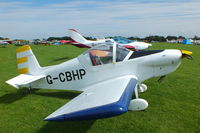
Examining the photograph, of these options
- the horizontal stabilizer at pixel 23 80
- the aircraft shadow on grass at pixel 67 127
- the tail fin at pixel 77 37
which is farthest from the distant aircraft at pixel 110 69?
the tail fin at pixel 77 37

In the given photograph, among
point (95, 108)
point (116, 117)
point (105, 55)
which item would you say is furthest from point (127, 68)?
point (95, 108)

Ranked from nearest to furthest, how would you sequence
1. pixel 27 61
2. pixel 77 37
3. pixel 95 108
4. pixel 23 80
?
pixel 95 108 → pixel 23 80 → pixel 27 61 → pixel 77 37

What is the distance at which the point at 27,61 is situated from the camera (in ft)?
19.7

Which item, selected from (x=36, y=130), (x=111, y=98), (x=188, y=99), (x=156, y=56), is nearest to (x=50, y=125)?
(x=36, y=130)

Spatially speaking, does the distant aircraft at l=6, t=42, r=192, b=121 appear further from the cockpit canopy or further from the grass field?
the grass field

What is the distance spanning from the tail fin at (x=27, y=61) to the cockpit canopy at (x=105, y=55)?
2.23 m

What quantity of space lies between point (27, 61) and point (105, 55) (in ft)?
9.95

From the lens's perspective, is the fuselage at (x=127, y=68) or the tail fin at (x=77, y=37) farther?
the tail fin at (x=77, y=37)

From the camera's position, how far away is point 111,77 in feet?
15.8

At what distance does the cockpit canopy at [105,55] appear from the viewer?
16.0 feet

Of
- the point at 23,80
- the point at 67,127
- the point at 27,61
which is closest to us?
the point at 67,127

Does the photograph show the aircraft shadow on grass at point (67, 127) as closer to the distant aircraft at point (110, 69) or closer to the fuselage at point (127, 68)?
the distant aircraft at point (110, 69)

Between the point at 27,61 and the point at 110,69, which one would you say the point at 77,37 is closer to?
the point at 27,61

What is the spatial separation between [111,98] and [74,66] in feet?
7.79
